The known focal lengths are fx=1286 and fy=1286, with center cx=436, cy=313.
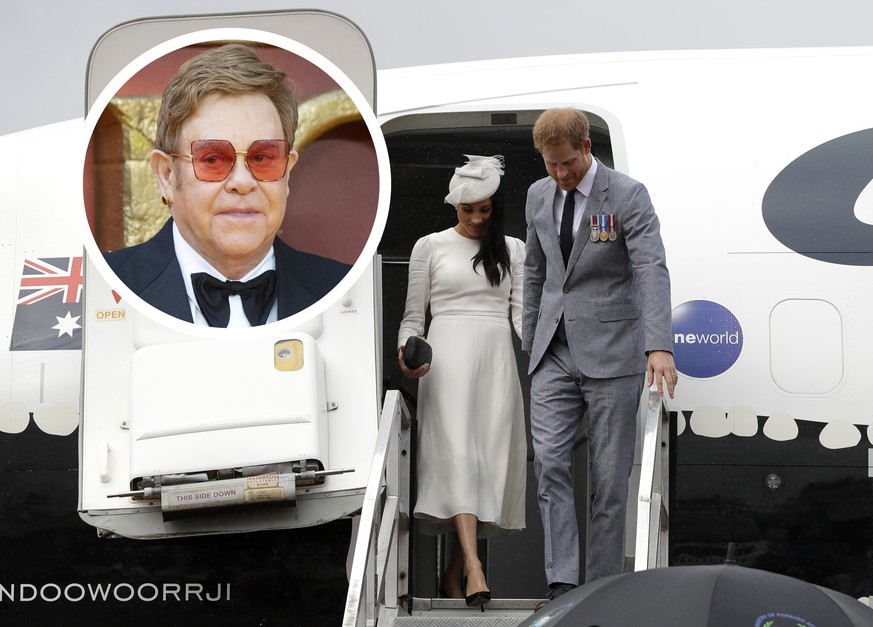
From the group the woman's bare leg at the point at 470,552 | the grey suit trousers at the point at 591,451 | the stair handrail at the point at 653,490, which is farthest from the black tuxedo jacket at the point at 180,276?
the stair handrail at the point at 653,490

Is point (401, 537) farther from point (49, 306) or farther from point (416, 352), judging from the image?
point (49, 306)

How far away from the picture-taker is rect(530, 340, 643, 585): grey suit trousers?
5453 mm

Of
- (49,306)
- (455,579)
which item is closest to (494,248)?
(455,579)

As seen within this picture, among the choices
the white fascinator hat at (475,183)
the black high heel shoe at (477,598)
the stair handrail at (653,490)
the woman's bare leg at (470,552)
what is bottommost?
the black high heel shoe at (477,598)

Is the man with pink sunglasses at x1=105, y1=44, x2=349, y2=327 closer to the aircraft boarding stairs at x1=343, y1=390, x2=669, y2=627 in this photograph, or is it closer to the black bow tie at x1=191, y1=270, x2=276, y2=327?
the black bow tie at x1=191, y1=270, x2=276, y2=327

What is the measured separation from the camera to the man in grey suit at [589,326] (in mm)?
5438

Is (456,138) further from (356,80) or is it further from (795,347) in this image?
(795,347)

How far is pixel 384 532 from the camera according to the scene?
17.3ft

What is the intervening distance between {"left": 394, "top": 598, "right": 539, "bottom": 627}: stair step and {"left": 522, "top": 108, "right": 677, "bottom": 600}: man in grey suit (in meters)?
0.28

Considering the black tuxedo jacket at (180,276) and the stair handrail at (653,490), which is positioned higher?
the black tuxedo jacket at (180,276)

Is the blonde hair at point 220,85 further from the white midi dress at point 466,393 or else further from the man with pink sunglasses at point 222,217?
the white midi dress at point 466,393

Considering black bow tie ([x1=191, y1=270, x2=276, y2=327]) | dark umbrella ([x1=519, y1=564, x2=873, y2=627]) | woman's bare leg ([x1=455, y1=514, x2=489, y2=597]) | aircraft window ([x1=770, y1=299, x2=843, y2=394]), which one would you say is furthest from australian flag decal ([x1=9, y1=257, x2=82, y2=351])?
dark umbrella ([x1=519, y1=564, x2=873, y2=627])

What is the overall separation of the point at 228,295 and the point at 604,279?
172cm

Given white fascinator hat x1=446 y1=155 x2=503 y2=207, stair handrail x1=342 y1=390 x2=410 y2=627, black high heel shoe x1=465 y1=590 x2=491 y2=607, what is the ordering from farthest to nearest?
white fascinator hat x1=446 y1=155 x2=503 y2=207
black high heel shoe x1=465 y1=590 x2=491 y2=607
stair handrail x1=342 y1=390 x2=410 y2=627
